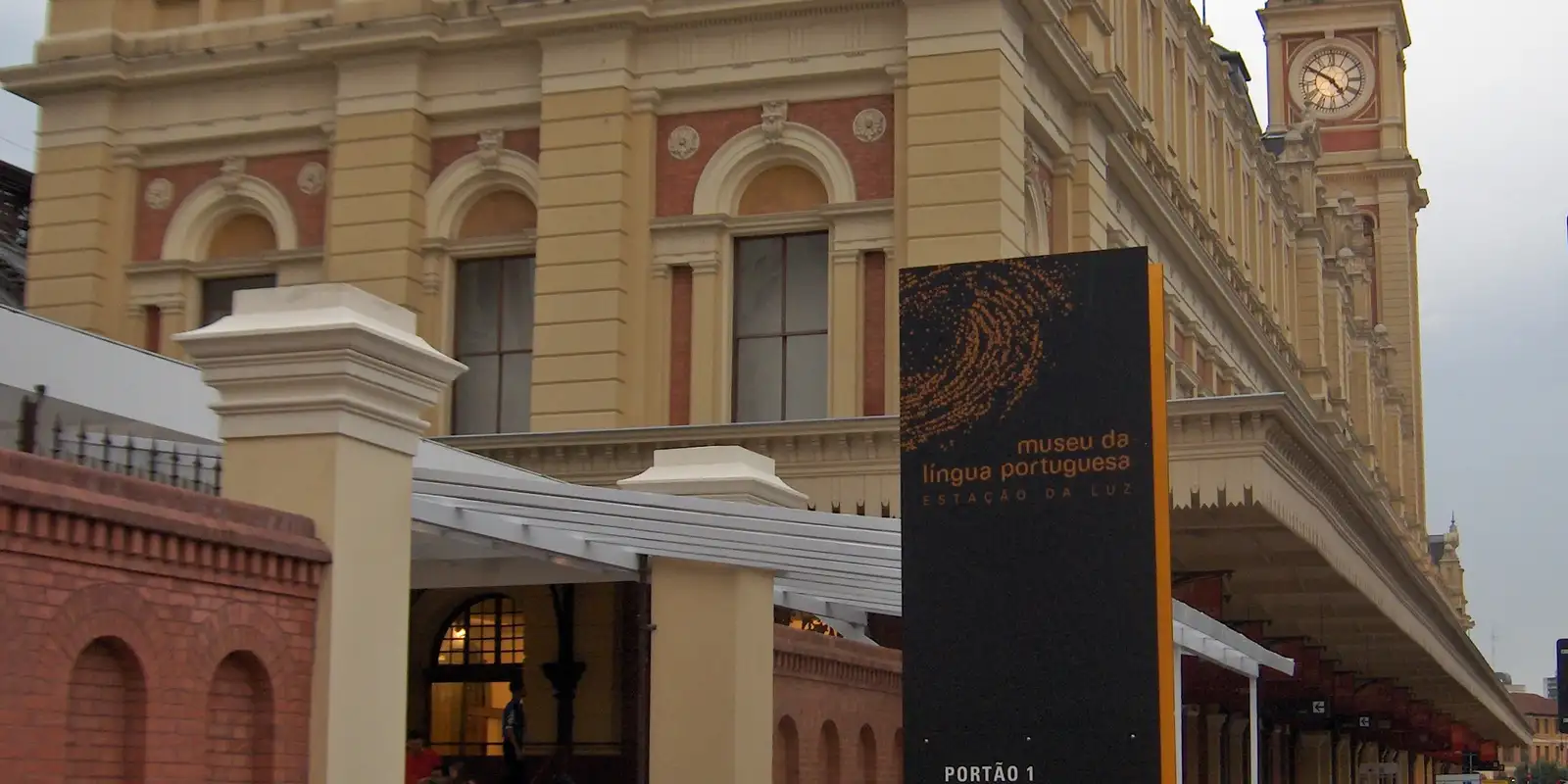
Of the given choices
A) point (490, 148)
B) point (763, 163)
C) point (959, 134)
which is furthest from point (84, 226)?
point (959, 134)

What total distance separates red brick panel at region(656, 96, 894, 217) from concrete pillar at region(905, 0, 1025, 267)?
599 millimetres

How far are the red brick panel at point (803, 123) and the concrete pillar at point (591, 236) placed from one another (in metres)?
0.23

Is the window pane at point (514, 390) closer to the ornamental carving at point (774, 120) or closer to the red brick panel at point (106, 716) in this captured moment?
the ornamental carving at point (774, 120)

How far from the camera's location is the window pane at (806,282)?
89.8ft

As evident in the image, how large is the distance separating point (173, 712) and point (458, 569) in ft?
26.3

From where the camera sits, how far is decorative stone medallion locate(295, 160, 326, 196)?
2914 centimetres

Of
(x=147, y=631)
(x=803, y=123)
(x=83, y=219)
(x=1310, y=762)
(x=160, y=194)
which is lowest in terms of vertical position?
(x=1310, y=762)

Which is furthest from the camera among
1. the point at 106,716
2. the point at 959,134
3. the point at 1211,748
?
the point at 1211,748

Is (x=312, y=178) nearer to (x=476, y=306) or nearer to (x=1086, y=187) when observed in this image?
(x=476, y=306)

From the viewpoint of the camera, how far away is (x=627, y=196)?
27.4 meters

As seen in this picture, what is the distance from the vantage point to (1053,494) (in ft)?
30.1

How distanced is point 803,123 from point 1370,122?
Answer: 57692 mm

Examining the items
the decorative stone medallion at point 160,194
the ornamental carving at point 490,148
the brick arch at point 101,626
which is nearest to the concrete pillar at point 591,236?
the ornamental carving at point 490,148

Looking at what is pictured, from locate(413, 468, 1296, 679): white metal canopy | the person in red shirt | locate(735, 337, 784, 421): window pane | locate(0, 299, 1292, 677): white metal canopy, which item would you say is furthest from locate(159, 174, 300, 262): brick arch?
locate(413, 468, 1296, 679): white metal canopy
